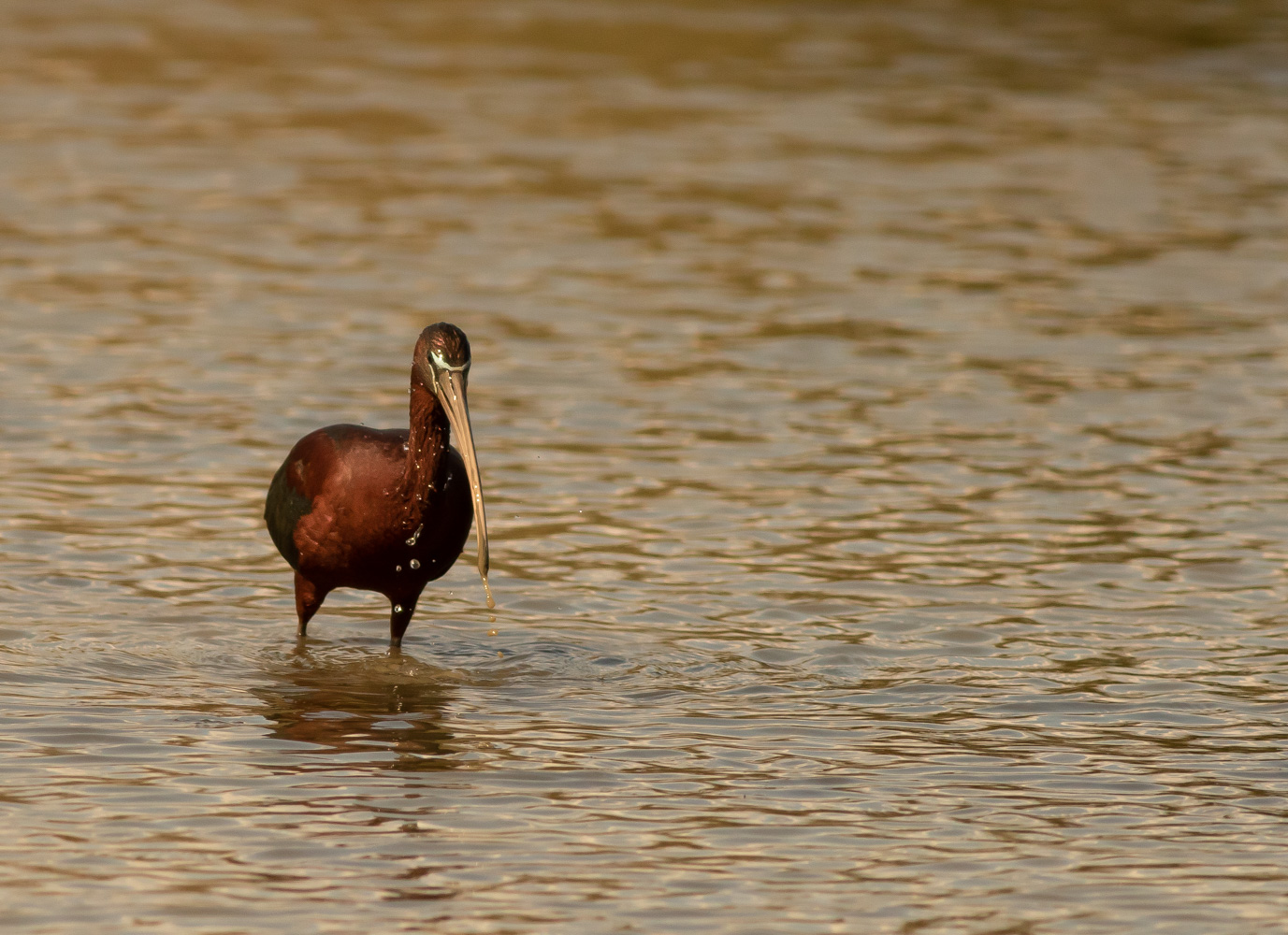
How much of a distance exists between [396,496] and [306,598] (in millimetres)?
851

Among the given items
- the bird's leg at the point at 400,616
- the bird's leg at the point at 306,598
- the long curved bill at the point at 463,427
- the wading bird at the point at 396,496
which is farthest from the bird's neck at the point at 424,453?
the bird's leg at the point at 306,598

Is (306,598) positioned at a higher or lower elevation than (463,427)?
lower

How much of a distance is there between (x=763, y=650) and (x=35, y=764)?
11.2 ft

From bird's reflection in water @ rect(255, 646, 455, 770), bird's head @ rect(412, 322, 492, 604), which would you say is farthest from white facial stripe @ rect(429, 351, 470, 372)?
bird's reflection in water @ rect(255, 646, 455, 770)

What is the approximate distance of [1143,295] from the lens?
18.1 m

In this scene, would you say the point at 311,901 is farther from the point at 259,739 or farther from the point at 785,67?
the point at 785,67

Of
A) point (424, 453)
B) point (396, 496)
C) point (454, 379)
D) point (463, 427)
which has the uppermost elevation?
point (454, 379)

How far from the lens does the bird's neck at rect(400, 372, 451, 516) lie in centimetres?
987

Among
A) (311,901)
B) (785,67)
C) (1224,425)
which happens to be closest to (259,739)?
(311,901)

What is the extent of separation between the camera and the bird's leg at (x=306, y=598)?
10398 millimetres

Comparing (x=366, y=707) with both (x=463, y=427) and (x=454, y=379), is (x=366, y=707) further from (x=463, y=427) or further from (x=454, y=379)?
(x=454, y=379)

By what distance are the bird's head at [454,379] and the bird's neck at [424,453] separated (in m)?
0.07

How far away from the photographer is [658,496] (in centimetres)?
1316

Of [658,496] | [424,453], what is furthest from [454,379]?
[658,496]
